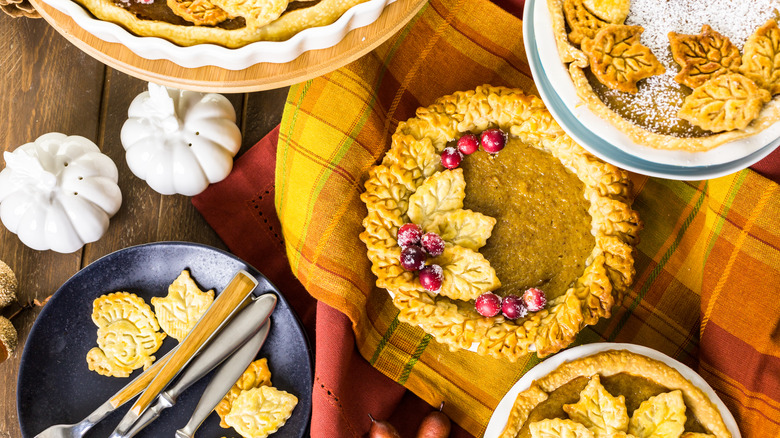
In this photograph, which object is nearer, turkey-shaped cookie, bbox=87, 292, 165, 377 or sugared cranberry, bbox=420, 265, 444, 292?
sugared cranberry, bbox=420, 265, 444, 292

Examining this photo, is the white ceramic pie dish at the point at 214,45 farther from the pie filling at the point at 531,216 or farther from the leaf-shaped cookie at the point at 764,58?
the leaf-shaped cookie at the point at 764,58

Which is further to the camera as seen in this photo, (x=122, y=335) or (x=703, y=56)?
(x=122, y=335)

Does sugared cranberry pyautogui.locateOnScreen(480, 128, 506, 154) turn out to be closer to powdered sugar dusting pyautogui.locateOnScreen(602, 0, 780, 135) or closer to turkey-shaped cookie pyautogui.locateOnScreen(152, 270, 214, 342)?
powdered sugar dusting pyautogui.locateOnScreen(602, 0, 780, 135)

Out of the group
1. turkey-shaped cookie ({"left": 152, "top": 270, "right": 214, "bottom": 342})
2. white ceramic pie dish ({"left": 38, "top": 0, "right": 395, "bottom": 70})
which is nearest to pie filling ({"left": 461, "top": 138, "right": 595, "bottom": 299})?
white ceramic pie dish ({"left": 38, "top": 0, "right": 395, "bottom": 70})

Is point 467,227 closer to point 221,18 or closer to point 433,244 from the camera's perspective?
point 433,244

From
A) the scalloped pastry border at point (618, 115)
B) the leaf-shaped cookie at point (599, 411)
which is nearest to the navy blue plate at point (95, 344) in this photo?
the leaf-shaped cookie at point (599, 411)

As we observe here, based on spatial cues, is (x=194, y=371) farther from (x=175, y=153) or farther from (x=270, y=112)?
(x=270, y=112)

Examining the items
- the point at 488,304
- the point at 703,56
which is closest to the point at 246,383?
the point at 488,304
